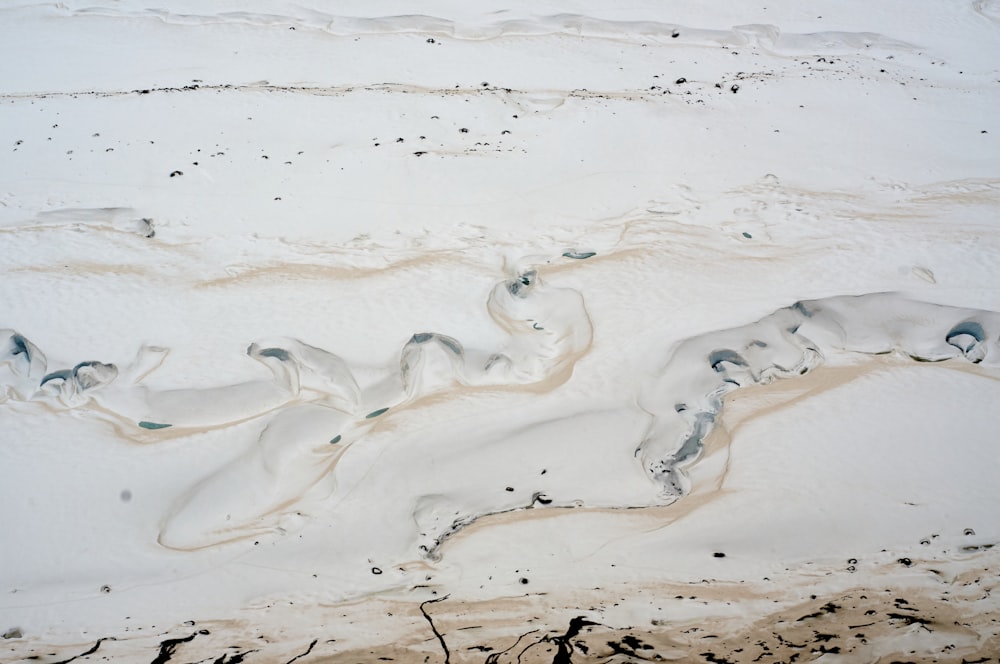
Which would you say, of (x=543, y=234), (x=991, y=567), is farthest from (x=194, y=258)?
(x=991, y=567)

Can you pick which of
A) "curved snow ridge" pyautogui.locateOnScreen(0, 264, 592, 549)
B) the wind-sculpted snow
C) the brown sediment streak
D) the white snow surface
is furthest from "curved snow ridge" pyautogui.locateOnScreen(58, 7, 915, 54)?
"curved snow ridge" pyautogui.locateOnScreen(0, 264, 592, 549)

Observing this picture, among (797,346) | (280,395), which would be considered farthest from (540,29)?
(280,395)

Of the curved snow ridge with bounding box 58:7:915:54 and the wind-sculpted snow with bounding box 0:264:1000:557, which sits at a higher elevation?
the curved snow ridge with bounding box 58:7:915:54

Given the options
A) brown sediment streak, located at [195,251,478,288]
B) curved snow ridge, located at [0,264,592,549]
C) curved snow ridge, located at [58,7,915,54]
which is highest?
curved snow ridge, located at [58,7,915,54]

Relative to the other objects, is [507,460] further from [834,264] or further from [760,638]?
[834,264]

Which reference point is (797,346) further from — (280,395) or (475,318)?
(280,395)

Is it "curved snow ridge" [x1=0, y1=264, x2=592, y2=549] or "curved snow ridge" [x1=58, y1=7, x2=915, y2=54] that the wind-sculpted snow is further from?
"curved snow ridge" [x1=58, y1=7, x2=915, y2=54]
